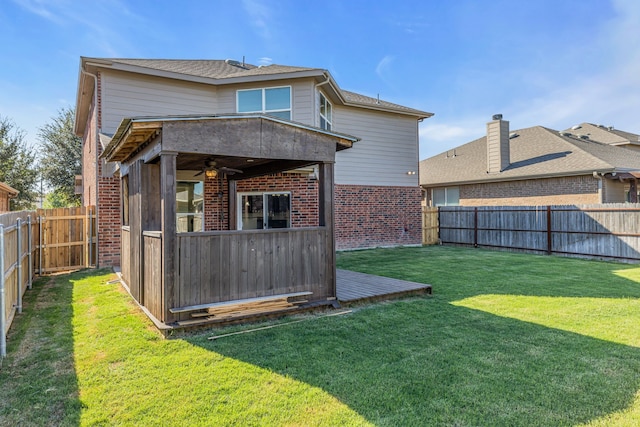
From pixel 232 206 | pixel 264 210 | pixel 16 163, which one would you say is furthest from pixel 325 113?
pixel 16 163

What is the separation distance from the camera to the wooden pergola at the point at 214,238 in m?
4.80

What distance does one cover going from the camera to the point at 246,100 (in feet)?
37.2

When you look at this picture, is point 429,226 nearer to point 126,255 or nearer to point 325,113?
point 325,113

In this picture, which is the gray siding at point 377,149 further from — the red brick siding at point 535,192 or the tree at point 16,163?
the tree at point 16,163

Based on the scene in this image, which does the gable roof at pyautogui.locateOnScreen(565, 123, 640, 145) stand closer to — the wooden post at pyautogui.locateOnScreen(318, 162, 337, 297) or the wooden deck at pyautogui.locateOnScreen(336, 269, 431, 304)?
the wooden deck at pyautogui.locateOnScreen(336, 269, 431, 304)

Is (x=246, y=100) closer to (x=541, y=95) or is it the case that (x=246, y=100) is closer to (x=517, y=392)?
(x=517, y=392)

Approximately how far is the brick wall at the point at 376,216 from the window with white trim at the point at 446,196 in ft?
17.0

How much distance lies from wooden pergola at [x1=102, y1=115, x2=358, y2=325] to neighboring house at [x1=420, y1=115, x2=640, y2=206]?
12.8 meters

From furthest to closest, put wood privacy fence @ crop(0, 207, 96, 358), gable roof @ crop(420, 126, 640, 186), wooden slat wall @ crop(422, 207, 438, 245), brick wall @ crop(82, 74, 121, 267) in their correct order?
1. wooden slat wall @ crop(422, 207, 438, 245)
2. gable roof @ crop(420, 126, 640, 186)
3. brick wall @ crop(82, 74, 121, 267)
4. wood privacy fence @ crop(0, 207, 96, 358)

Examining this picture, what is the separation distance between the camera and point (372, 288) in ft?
22.6

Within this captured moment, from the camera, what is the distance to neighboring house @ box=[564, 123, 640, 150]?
66.3 ft

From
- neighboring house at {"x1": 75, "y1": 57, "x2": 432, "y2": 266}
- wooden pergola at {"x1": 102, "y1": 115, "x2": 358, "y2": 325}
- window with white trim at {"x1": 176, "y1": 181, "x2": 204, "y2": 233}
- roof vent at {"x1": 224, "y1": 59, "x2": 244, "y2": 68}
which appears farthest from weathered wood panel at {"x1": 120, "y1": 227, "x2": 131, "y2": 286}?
roof vent at {"x1": 224, "y1": 59, "x2": 244, "y2": 68}

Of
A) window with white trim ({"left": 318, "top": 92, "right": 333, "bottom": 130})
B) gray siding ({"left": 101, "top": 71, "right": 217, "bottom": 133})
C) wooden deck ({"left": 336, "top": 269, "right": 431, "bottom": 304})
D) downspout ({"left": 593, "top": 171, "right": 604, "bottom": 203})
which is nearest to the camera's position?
wooden deck ({"left": 336, "top": 269, "right": 431, "bottom": 304})

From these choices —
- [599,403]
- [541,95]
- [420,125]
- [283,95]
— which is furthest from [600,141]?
[599,403]
